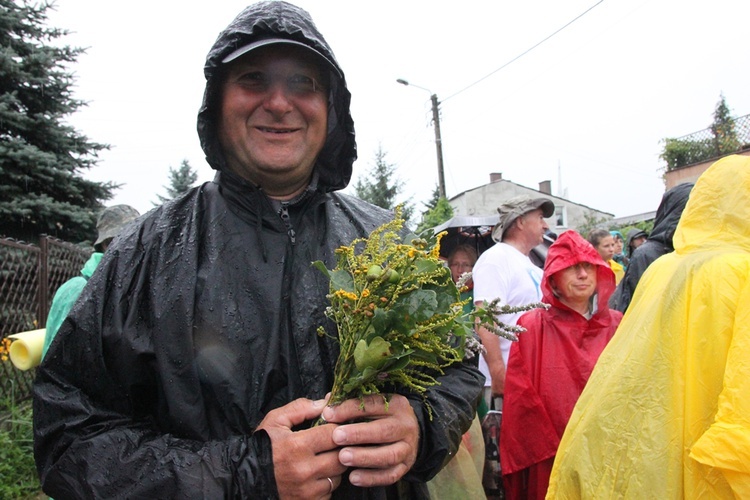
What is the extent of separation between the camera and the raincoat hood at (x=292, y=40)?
1695 millimetres

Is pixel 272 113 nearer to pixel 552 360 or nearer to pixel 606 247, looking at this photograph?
pixel 552 360

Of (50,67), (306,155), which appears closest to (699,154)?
(50,67)

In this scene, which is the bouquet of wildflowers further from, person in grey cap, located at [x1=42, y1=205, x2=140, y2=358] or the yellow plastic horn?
the yellow plastic horn

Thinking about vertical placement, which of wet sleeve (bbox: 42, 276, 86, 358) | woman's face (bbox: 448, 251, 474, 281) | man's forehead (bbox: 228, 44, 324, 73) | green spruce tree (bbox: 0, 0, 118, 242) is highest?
green spruce tree (bbox: 0, 0, 118, 242)

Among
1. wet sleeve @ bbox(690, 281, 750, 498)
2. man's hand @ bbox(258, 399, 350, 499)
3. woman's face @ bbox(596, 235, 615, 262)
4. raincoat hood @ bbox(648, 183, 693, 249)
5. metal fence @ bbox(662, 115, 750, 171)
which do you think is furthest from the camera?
metal fence @ bbox(662, 115, 750, 171)

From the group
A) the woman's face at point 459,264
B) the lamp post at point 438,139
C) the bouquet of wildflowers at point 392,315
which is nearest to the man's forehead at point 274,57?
the bouquet of wildflowers at point 392,315

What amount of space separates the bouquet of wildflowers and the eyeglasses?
61 cm

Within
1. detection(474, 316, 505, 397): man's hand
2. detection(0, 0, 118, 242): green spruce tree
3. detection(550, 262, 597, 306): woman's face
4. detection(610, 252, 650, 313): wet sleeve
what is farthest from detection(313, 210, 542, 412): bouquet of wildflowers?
detection(0, 0, 118, 242): green spruce tree

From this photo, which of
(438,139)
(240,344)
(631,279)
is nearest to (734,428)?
(240,344)

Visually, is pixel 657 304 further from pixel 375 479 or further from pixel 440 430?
pixel 375 479

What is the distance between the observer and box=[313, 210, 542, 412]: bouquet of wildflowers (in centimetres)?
128

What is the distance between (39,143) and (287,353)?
10294 mm

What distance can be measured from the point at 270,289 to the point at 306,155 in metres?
0.46

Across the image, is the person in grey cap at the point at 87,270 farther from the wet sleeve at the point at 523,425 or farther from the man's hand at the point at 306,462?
the wet sleeve at the point at 523,425
